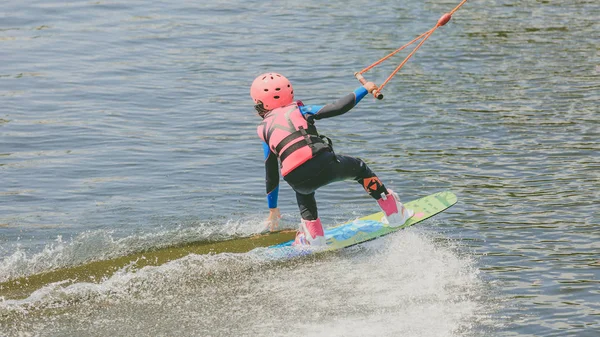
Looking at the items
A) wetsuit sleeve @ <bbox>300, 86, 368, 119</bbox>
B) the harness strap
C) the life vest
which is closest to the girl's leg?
the life vest

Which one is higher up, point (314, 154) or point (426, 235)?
point (314, 154)

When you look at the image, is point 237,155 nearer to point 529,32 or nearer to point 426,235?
point 426,235

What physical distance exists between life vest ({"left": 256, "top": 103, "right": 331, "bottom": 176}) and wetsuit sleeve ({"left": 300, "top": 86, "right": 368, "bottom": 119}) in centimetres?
10

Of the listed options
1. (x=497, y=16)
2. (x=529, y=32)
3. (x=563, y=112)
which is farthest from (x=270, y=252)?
(x=497, y=16)

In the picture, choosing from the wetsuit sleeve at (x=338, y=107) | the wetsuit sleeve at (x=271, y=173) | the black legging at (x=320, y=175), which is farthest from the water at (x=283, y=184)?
the wetsuit sleeve at (x=338, y=107)

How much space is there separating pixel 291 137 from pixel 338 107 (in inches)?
22.9

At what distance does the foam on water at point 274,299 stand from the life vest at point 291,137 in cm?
116

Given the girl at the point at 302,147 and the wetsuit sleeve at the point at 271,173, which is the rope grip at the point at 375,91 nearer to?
the girl at the point at 302,147

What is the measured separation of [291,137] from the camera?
10.0 meters

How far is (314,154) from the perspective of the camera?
1005 cm

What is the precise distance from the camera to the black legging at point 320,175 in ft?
33.2

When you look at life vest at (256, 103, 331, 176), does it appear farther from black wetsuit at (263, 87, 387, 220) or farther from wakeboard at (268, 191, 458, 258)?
wakeboard at (268, 191, 458, 258)

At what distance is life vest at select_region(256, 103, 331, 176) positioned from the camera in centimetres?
1002

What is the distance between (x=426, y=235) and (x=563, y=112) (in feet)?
20.5
